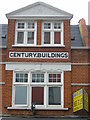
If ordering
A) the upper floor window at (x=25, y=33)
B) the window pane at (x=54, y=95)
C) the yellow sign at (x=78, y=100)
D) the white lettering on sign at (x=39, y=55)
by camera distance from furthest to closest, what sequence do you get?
1. the upper floor window at (x=25, y=33)
2. the white lettering on sign at (x=39, y=55)
3. the window pane at (x=54, y=95)
4. the yellow sign at (x=78, y=100)

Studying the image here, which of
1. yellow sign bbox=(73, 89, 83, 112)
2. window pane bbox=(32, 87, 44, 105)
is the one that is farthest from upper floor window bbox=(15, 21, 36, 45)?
yellow sign bbox=(73, 89, 83, 112)

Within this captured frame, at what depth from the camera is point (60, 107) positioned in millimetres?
14172

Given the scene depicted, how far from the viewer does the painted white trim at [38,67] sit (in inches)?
575

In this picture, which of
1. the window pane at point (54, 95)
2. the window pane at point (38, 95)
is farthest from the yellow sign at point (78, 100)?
the window pane at point (38, 95)

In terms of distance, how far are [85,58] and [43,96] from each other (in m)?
3.04

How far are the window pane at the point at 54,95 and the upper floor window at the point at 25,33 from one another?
276 centimetres

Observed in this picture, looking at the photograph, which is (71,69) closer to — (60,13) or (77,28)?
(60,13)

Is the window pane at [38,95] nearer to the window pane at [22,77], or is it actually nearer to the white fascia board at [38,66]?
the window pane at [22,77]

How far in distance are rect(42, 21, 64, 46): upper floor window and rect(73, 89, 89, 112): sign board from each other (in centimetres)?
310

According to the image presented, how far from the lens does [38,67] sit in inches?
576

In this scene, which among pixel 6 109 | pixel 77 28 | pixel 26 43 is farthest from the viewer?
pixel 77 28

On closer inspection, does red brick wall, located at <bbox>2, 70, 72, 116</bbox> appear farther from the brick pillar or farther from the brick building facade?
the brick pillar

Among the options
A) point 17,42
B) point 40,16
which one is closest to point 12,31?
point 17,42

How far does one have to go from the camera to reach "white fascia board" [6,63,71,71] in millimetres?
14594
